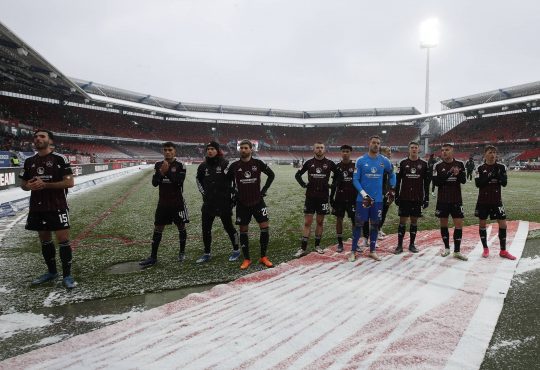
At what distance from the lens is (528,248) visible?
536 cm

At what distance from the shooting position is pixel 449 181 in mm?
5129

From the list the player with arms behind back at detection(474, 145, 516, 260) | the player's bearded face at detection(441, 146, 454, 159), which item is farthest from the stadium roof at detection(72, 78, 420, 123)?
the player with arms behind back at detection(474, 145, 516, 260)

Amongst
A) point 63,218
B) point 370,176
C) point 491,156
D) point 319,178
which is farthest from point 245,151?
point 491,156

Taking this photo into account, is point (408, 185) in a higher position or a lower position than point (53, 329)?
higher

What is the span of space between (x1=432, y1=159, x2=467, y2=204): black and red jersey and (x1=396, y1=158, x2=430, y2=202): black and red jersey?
26 centimetres

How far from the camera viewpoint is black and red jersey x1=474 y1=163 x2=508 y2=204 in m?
5.04

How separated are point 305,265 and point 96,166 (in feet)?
73.9

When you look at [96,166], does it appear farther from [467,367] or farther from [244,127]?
[244,127]

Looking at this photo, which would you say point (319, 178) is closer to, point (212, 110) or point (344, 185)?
point (344, 185)

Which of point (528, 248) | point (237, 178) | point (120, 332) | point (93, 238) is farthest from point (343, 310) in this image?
point (93, 238)

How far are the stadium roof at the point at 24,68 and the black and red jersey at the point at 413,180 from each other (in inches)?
794

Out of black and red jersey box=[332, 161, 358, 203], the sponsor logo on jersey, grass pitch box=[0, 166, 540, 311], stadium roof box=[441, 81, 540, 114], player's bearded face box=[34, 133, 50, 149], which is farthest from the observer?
stadium roof box=[441, 81, 540, 114]

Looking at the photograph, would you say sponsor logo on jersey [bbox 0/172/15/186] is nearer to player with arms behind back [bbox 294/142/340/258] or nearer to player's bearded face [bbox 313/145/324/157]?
player with arms behind back [bbox 294/142/340/258]

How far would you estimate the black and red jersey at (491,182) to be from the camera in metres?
5.04
